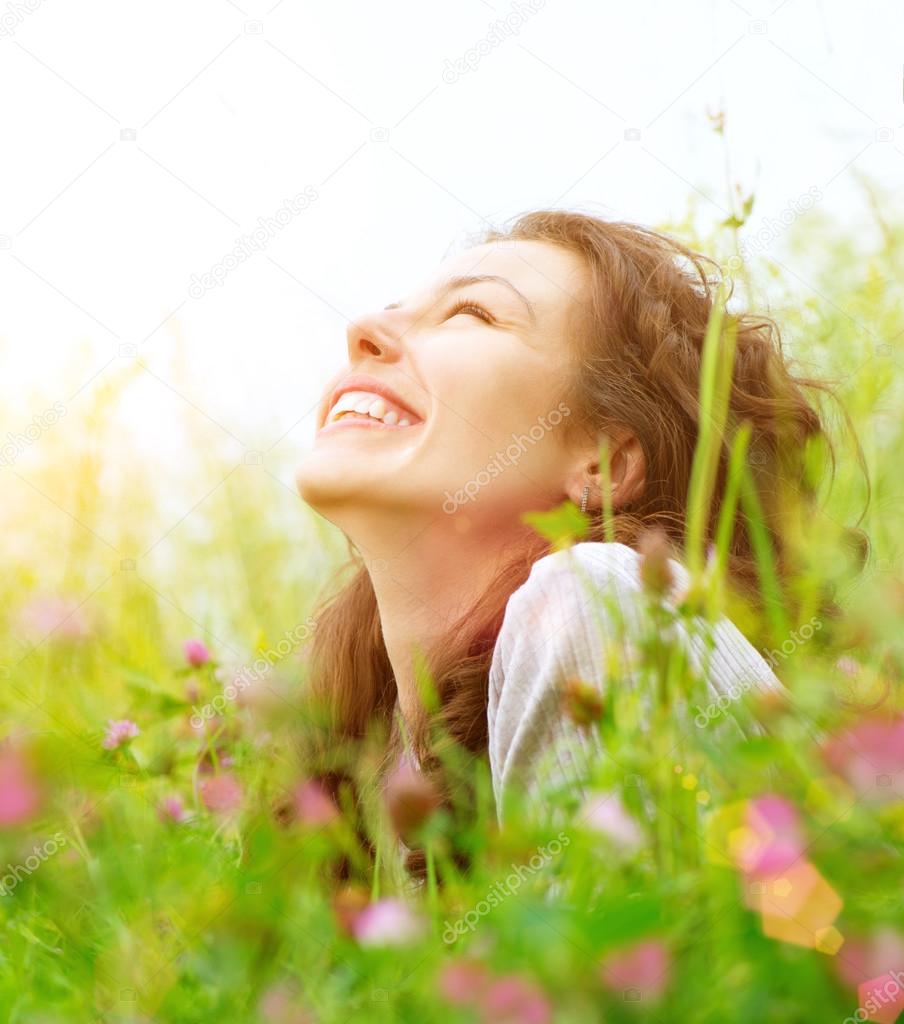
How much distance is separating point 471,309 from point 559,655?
642mm

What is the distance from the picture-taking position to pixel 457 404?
1.48 m

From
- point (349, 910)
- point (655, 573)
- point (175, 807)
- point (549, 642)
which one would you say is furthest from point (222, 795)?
point (655, 573)

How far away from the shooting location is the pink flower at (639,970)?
15.7 inches

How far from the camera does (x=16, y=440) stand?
2.45m

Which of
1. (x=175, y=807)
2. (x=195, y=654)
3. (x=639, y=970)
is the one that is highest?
(x=639, y=970)

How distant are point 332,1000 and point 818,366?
1.84 meters

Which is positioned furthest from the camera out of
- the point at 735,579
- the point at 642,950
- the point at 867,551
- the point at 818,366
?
the point at 818,366

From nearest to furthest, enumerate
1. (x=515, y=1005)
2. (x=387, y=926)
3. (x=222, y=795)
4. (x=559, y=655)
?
(x=515, y=1005) < (x=387, y=926) < (x=559, y=655) < (x=222, y=795)

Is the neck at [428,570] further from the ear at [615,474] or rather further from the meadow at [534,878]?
the meadow at [534,878]

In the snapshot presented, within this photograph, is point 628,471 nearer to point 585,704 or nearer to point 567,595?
point 567,595

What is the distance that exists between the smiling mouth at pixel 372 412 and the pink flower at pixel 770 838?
1052 mm

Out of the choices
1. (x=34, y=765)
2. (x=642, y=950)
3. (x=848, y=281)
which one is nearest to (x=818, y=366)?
(x=848, y=281)

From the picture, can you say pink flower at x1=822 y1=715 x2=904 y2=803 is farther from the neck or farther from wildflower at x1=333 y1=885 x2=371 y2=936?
the neck

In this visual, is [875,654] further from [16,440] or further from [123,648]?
[16,440]
